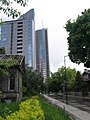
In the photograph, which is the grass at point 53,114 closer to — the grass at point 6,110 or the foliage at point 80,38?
the grass at point 6,110

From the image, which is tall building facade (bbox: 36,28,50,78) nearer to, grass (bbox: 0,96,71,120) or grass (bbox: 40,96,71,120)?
grass (bbox: 40,96,71,120)

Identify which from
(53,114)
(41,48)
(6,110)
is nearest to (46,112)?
(53,114)

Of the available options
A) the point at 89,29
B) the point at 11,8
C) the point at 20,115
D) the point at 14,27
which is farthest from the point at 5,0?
the point at 14,27

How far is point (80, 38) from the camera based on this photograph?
4159 centimetres

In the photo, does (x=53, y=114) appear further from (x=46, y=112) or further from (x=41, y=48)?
(x=41, y=48)

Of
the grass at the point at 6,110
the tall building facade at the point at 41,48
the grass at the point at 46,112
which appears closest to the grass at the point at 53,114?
the grass at the point at 46,112

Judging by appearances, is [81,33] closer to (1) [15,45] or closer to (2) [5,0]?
(2) [5,0]

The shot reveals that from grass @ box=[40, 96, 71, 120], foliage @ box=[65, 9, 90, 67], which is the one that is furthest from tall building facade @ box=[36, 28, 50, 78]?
grass @ box=[40, 96, 71, 120]

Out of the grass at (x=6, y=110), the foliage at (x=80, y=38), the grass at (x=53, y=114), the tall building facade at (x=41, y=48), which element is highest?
the tall building facade at (x=41, y=48)

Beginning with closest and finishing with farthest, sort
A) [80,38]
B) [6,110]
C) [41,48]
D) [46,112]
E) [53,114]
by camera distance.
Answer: [6,110] < [53,114] < [46,112] < [80,38] < [41,48]

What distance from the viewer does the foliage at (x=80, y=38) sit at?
135ft

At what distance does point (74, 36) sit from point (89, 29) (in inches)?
113

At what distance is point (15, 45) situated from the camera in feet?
368

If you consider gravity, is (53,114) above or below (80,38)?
below
